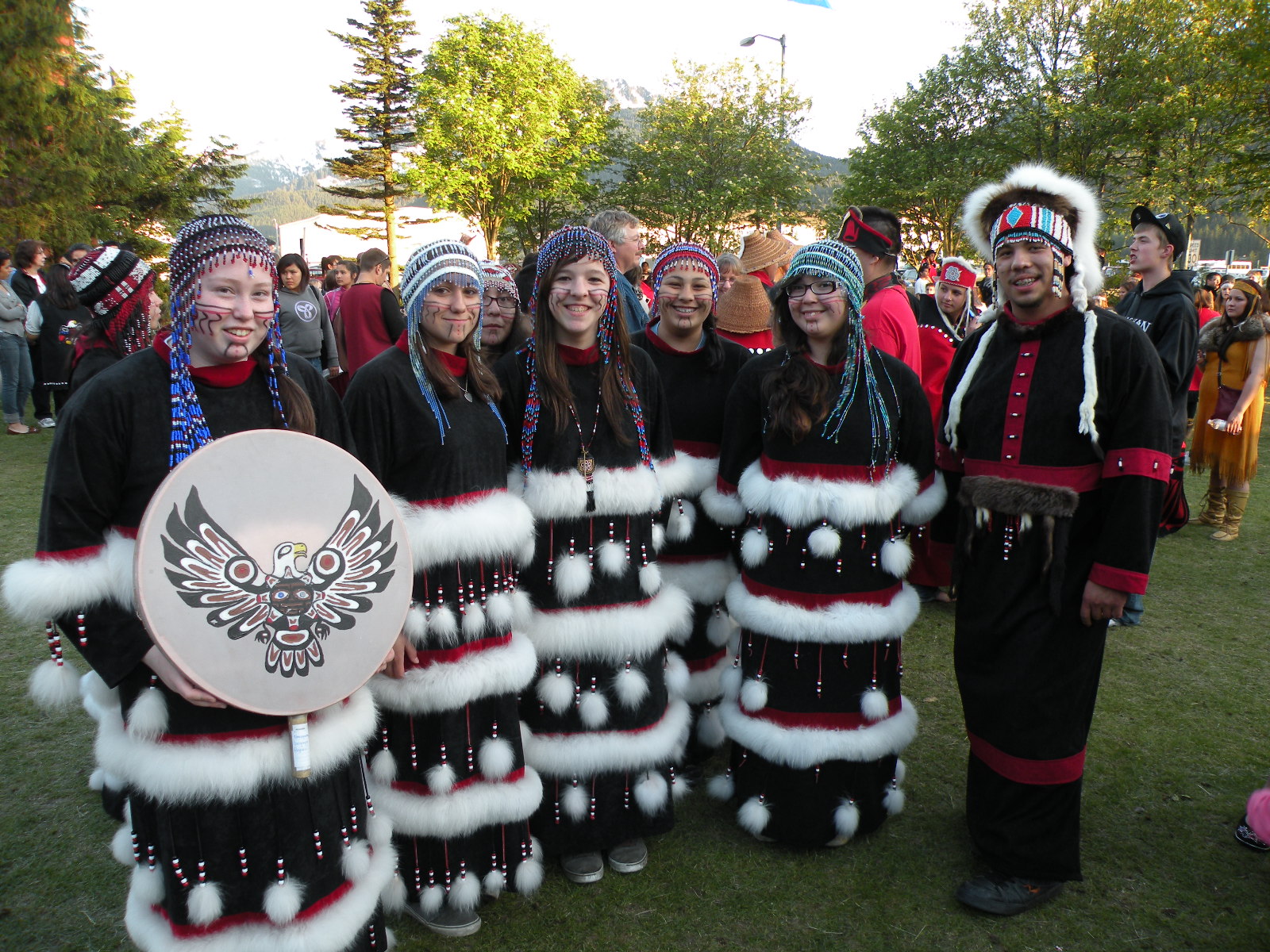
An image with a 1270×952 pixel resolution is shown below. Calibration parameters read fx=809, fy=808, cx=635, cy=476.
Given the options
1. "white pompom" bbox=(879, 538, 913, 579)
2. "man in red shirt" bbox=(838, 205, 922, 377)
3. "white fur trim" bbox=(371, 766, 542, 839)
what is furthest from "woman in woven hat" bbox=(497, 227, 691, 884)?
"man in red shirt" bbox=(838, 205, 922, 377)

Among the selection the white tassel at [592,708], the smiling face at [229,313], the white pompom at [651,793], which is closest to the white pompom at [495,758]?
the white tassel at [592,708]

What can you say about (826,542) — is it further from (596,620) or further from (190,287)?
(190,287)

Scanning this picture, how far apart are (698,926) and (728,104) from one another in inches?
1622

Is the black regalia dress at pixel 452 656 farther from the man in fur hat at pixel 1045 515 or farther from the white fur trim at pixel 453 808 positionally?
the man in fur hat at pixel 1045 515

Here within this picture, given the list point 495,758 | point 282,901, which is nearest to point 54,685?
point 282,901

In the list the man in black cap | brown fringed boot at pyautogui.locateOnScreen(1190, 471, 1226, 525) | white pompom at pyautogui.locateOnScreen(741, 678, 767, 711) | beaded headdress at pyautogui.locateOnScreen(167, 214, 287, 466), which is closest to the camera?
beaded headdress at pyautogui.locateOnScreen(167, 214, 287, 466)

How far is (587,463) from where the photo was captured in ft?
9.06

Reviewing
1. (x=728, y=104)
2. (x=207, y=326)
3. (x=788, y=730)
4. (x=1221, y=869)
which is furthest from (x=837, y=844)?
(x=728, y=104)

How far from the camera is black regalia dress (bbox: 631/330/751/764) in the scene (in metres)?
3.33

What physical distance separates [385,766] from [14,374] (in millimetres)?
10508

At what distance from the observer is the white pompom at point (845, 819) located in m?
2.97

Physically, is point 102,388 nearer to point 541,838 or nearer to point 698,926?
point 541,838

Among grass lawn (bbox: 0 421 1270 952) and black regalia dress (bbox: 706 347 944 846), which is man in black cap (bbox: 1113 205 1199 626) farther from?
black regalia dress (bbox: 706 347 944 846)

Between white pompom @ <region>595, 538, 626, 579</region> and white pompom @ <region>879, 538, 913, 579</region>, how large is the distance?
94 cm
